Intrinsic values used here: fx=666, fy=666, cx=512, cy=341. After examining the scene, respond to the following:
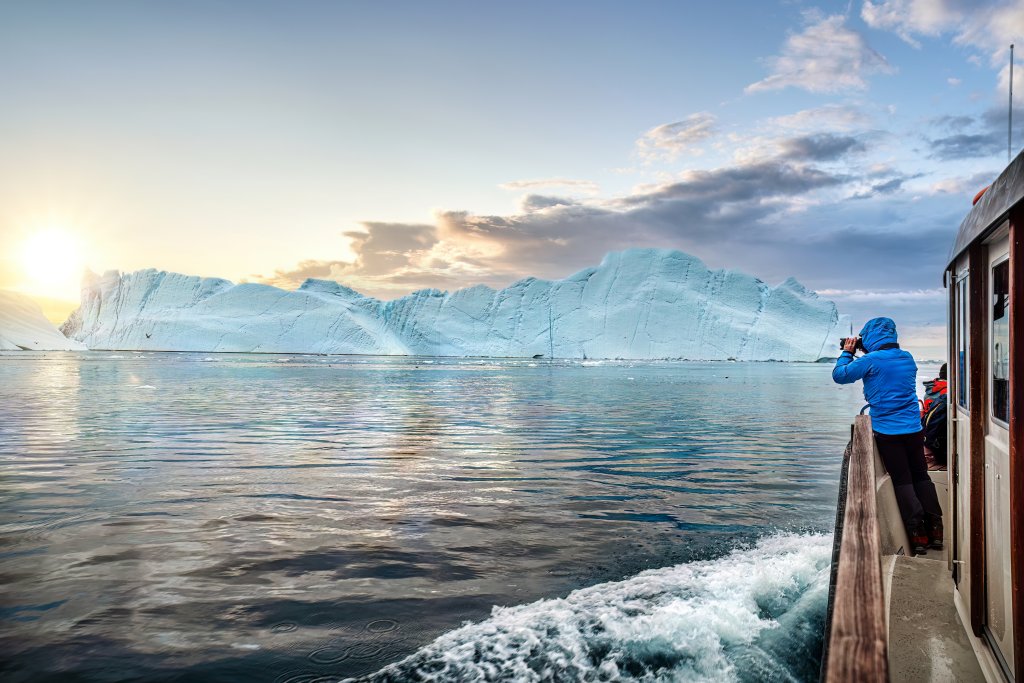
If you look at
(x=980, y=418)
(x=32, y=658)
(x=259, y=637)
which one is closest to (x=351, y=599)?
(x=259, y=637)

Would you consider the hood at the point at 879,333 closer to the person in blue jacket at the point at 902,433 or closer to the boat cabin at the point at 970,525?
the person in blue jacket at the point at 902,433

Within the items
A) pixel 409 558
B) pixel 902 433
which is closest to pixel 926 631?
pixel 902 433

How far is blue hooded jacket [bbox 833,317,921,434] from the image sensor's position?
17.8 feet

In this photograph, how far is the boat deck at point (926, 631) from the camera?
10.2 ft

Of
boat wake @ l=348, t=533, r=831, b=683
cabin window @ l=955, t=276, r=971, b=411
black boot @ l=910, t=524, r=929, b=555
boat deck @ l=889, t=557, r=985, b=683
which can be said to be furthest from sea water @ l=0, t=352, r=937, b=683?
cabin window @ l=955, t=276, r=971, b=411

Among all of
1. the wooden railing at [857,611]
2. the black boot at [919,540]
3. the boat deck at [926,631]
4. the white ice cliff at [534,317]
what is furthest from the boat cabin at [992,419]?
the white ice cliff at [534,317]

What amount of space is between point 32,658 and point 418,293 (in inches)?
4485

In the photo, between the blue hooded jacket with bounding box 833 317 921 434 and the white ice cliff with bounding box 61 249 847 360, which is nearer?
the blue hooded jacket with bounding box 833 317 921 434

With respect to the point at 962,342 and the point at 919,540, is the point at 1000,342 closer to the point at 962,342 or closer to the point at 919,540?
the point at 962,342

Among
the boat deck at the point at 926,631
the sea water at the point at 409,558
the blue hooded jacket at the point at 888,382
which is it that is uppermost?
the blue hooded jacket at the point at 888,382

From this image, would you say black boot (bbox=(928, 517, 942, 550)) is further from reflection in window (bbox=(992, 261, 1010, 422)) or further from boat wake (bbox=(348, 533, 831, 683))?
reflection in window (bbox=(992, 261, 1010, 422))

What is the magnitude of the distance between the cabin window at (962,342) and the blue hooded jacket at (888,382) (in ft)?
5.43

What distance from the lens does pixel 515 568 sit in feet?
19.5

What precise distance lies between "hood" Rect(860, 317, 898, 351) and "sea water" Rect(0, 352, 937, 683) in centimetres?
204
